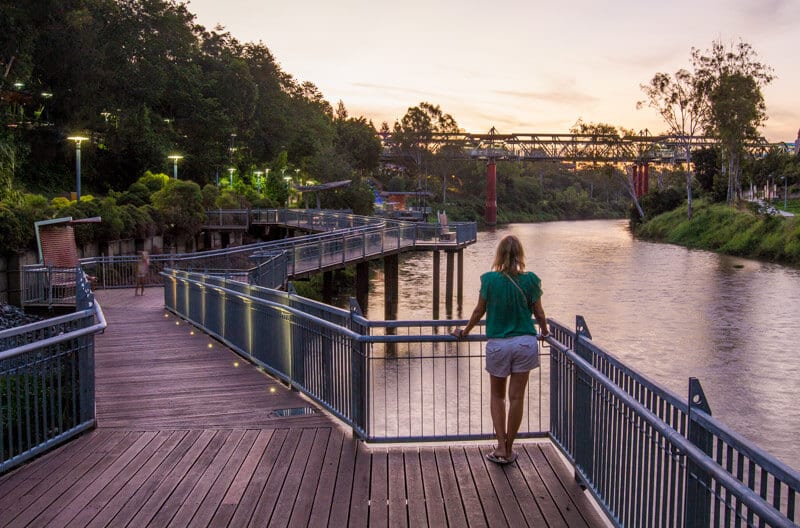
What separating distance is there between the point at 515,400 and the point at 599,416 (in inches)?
36.4

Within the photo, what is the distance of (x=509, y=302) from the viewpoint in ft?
20.4

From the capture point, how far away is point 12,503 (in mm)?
5758

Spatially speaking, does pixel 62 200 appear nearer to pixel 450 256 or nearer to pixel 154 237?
pixel 154 237

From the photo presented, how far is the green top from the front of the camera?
6223 mm

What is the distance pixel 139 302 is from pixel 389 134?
119485 mm

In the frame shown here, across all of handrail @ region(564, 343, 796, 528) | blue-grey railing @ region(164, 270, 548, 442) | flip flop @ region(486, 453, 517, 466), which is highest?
handrail @ region(564, 343, 796, 528)

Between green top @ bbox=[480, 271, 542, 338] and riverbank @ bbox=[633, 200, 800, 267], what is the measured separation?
4432cm

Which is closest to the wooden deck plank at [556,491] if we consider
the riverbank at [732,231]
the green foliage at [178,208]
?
the green foliage at [178,208]

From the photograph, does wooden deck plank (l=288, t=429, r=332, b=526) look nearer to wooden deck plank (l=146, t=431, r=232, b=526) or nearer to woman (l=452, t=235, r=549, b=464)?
wooden deck plank (l=146, t=431, r=232, b=526)

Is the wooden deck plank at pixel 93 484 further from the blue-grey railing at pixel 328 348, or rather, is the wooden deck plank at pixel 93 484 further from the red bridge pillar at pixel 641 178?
the red bridge pillar at pixel 641 178

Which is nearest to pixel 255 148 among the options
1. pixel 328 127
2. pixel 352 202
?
pixel 352 202

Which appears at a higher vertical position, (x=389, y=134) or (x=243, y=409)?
(x=389, y=134)

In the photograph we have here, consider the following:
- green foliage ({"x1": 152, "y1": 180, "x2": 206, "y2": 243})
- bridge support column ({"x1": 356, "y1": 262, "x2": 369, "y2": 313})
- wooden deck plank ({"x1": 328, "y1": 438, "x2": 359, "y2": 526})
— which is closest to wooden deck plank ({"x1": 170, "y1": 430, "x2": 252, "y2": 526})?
wooden deck plank ({"x1": 328, "y1": 438, "x2": 359, "y2": 526})

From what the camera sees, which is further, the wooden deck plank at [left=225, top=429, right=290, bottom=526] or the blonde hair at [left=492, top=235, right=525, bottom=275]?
the blonde hair at [left=492, top=235, right=525, bottom=275]
